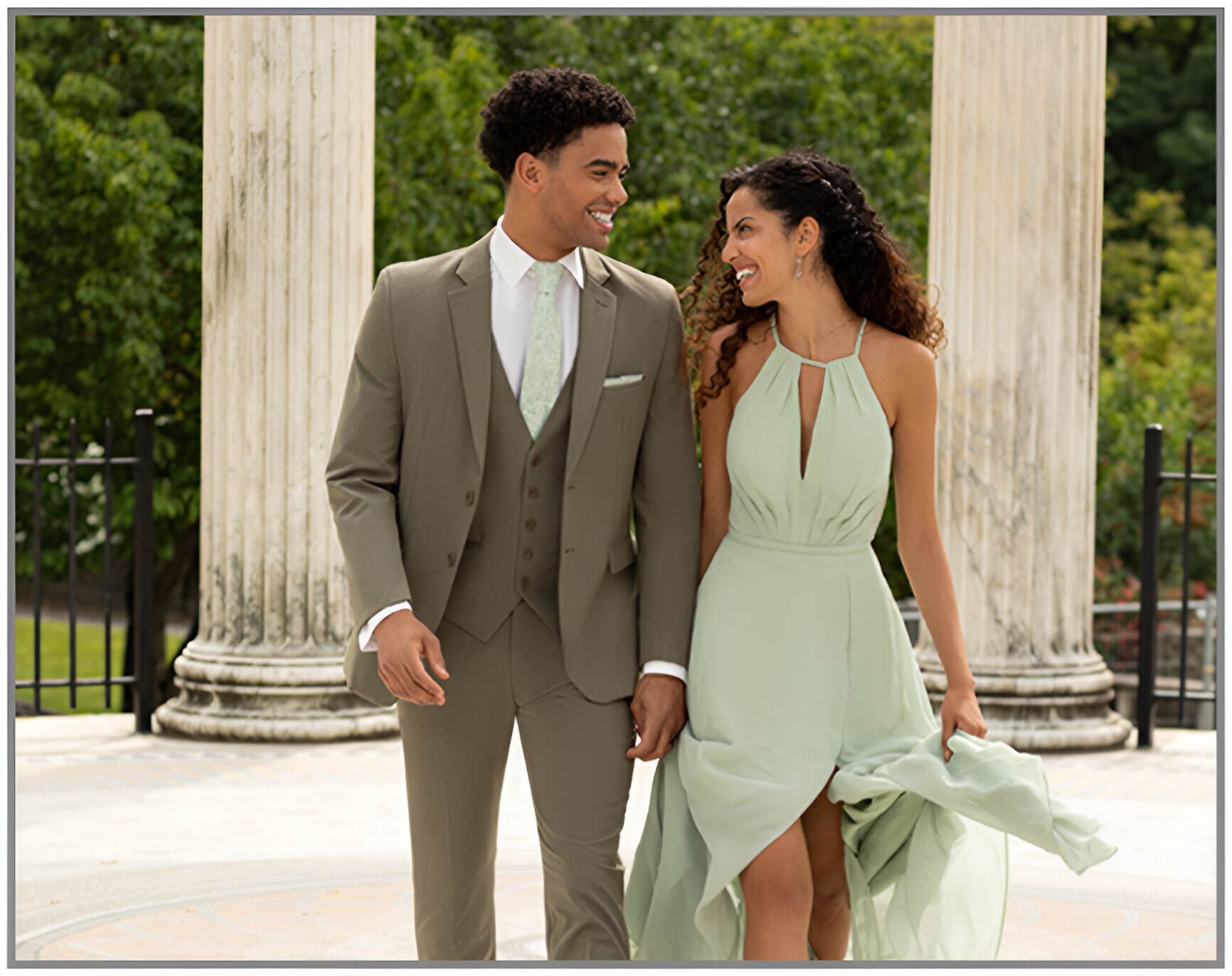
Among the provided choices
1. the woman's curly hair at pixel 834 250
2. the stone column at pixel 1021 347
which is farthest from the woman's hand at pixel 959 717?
the stone column at pixel 1021 347

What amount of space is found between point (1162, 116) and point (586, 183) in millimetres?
26866

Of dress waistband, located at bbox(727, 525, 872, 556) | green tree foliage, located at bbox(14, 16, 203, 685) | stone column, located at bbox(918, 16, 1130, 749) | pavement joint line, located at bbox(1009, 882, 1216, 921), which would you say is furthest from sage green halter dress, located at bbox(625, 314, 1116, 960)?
green tree foliage, located at bbox(14, 16, 203, 685)

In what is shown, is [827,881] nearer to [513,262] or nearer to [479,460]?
[479,460]

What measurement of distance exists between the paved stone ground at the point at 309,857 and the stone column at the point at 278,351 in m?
0.36

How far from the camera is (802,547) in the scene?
3.60 metres

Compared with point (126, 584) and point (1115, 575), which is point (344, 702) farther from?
point (1115, 575)

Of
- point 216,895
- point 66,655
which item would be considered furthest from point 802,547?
point 66,655

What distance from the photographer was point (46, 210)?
43.3 feet

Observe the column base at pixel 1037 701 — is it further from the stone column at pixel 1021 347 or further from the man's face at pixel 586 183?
the man's face at pixel 586 183

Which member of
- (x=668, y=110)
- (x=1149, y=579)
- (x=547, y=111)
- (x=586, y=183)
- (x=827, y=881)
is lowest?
(x=827, y=881)

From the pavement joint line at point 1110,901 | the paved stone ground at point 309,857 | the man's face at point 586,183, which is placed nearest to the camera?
the man's face at point 586,183

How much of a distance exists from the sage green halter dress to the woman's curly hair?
89 mm

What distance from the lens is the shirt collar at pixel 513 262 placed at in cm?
350

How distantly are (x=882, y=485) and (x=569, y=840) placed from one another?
104 cm
